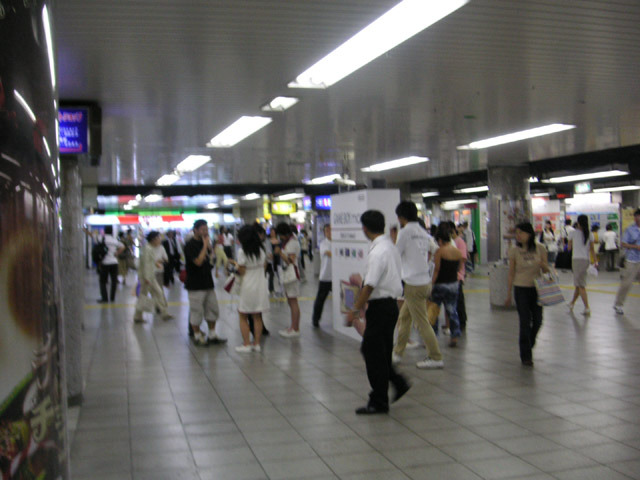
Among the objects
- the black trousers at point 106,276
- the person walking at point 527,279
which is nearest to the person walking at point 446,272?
the person walking at point 527,279

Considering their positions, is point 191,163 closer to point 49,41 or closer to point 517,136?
point 517,136

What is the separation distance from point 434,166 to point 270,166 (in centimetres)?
431

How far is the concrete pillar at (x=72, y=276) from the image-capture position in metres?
6.08

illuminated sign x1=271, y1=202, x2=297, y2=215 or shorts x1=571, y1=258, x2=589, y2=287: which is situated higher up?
illuminated sign x1=271, y1=202, x2=297, y2=215

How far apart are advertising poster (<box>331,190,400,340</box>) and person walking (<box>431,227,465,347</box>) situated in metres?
0.72

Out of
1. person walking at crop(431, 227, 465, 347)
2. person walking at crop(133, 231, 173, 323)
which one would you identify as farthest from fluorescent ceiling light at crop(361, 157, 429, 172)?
person walking at crop(431, 227, 465, 347)

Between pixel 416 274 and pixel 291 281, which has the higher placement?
pixel 416 274

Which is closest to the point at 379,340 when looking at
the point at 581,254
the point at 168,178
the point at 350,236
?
the point at 350,236

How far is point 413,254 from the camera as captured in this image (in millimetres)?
7238

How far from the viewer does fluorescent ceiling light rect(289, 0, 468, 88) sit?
5.22m

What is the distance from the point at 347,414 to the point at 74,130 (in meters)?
4.54

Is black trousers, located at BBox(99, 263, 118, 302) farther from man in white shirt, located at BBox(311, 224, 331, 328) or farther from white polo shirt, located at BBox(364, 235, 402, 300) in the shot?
white polo shirt, located at BBox(364, 235, 402, 300)

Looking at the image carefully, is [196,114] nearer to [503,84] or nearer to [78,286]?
[78,286]

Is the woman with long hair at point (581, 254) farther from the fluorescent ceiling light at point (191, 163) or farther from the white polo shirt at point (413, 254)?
the fluorescent ceiling light at point (191, 163)
